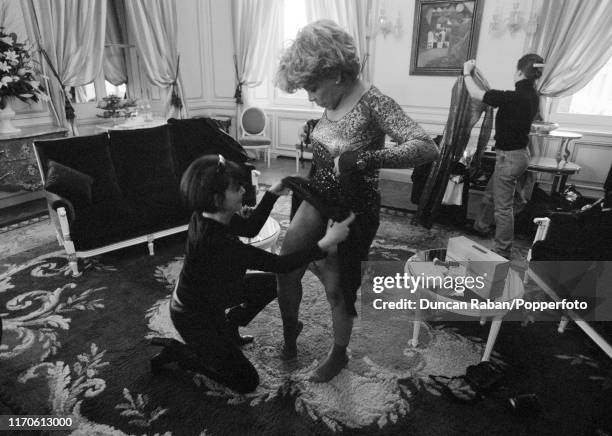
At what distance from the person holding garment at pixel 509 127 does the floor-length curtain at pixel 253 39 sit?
381 centimetres

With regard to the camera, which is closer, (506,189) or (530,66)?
(530,66)

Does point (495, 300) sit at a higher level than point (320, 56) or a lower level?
lower

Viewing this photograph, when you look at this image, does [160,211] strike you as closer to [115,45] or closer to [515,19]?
[115,45]

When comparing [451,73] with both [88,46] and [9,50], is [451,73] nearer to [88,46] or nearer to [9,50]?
[88,46]

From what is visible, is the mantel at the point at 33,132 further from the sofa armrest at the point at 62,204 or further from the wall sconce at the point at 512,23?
the wall sconce at the point at 512,23

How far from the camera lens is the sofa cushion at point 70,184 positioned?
2.77 m

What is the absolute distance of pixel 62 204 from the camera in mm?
2680

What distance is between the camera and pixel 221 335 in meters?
1.66

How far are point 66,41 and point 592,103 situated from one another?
6.10m

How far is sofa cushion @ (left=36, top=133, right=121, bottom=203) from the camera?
2.99 meters

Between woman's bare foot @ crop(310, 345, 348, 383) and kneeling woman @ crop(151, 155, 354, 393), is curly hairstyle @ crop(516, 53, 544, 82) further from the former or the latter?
woman's bare foot @ crop(310, 345, 348, 383)

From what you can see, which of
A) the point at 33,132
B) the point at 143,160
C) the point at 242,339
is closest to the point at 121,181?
the point at 143,160

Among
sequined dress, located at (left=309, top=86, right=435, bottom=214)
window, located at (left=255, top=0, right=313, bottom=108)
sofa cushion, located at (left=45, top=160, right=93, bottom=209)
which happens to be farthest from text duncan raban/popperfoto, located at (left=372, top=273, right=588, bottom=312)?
window, located at (left=255, top=0, right=313, bottom=108)

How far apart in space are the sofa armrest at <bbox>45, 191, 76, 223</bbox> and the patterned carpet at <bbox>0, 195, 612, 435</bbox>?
18.9 inches
